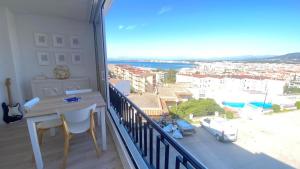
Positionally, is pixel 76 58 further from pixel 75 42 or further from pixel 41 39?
pixel 41 39

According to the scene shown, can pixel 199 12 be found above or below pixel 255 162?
above

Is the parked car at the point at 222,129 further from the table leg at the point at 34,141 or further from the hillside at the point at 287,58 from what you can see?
Answer: the table leg at the point at 34,141

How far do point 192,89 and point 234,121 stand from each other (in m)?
0.44

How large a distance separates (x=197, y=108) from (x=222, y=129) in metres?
0.26

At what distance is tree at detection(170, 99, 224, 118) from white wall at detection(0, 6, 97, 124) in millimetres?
3286

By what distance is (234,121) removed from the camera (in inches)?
49.2

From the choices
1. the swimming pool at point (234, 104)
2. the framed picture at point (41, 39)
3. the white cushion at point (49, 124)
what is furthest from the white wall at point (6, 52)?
the swimming pool at point (234, 104)

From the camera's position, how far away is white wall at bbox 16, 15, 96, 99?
3.49 m

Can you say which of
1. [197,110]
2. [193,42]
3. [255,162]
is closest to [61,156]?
[197,110]

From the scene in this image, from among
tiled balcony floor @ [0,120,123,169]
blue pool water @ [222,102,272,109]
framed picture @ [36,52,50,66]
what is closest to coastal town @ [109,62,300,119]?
blue pool water @ [222,102,272,109]

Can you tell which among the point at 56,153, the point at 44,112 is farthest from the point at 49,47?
the point at 56,153

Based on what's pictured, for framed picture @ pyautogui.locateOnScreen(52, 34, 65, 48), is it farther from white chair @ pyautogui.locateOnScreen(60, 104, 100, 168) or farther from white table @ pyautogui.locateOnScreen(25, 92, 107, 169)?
white chair @ pyautogui.locateOnScreen(60, 104, 100, 168)

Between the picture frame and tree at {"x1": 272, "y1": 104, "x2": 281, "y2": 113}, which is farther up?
the picture frame

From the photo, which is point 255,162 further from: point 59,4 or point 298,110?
point 59,4
